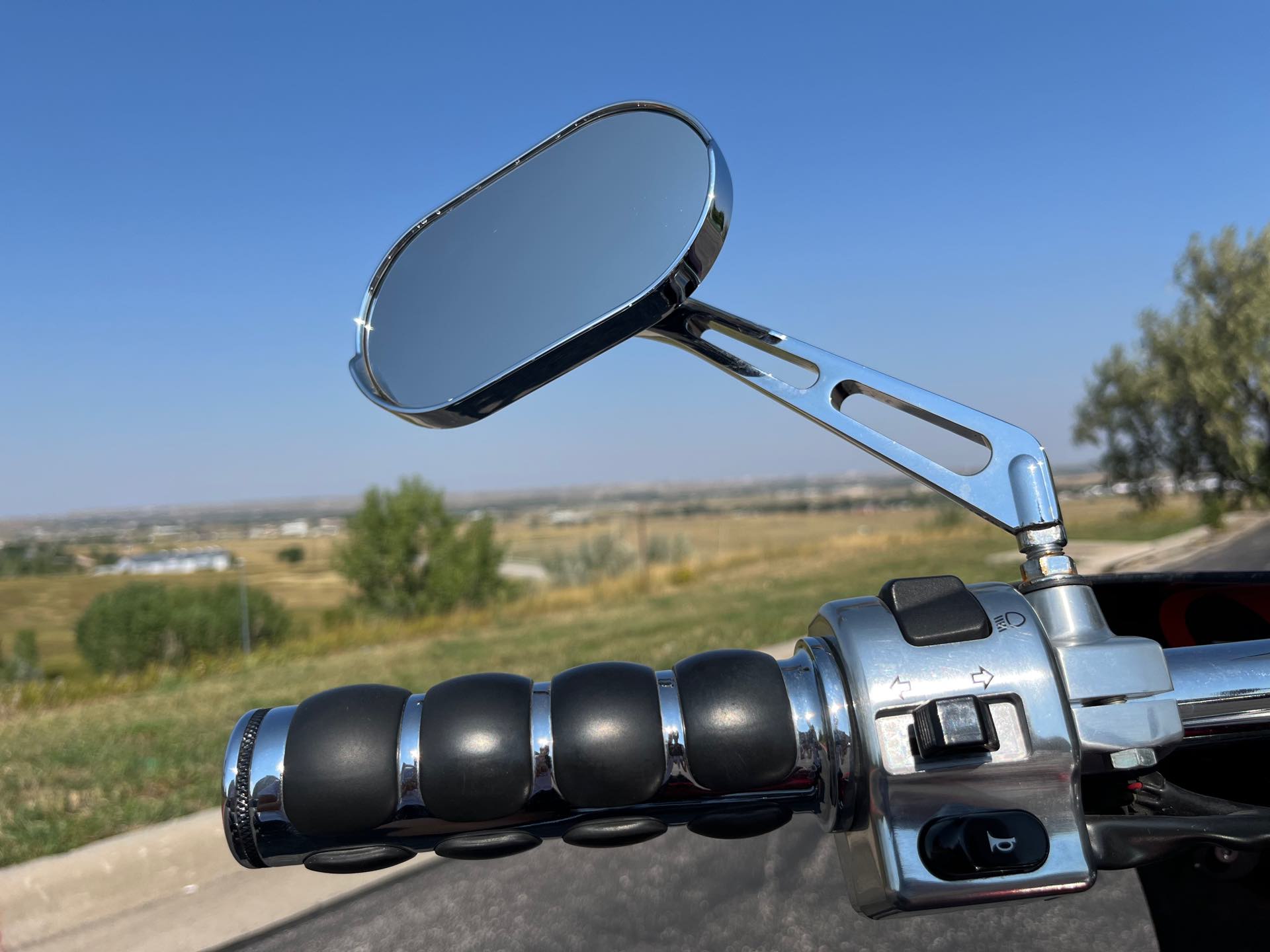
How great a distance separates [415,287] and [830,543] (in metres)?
26.1

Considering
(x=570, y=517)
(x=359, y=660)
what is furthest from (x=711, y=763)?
(x=570, y=517)

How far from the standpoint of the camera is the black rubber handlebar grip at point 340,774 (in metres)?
0.85

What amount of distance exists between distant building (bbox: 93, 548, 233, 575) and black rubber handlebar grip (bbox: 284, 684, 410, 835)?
634 inches

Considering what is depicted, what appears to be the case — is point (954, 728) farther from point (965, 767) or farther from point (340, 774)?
point (340, 774)

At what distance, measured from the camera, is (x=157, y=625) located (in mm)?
21688

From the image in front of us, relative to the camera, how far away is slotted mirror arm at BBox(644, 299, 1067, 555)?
96 cm

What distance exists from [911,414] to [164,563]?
65.9 ft

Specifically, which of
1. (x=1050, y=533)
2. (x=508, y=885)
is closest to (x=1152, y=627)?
(x=1050, y=533)

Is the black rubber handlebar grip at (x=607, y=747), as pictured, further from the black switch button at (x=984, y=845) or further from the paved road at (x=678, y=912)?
the paved road at (x=678, y=912)

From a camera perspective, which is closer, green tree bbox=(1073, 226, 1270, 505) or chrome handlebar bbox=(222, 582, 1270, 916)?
chrome handlebar bbox=(222, 582, 1270, 916)

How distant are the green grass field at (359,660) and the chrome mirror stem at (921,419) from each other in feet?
11.9

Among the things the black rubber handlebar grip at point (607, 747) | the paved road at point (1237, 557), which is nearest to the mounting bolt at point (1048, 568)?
the black rubber handlebar grip at point (607, 747)

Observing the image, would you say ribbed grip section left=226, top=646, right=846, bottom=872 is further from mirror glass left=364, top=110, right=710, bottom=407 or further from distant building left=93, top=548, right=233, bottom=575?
distant building left=93, top=548, right=233, bottom=575

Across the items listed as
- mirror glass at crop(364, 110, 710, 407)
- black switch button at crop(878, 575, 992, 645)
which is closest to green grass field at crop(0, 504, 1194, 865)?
mirror glass at crop(364, 110, 710, 407)
